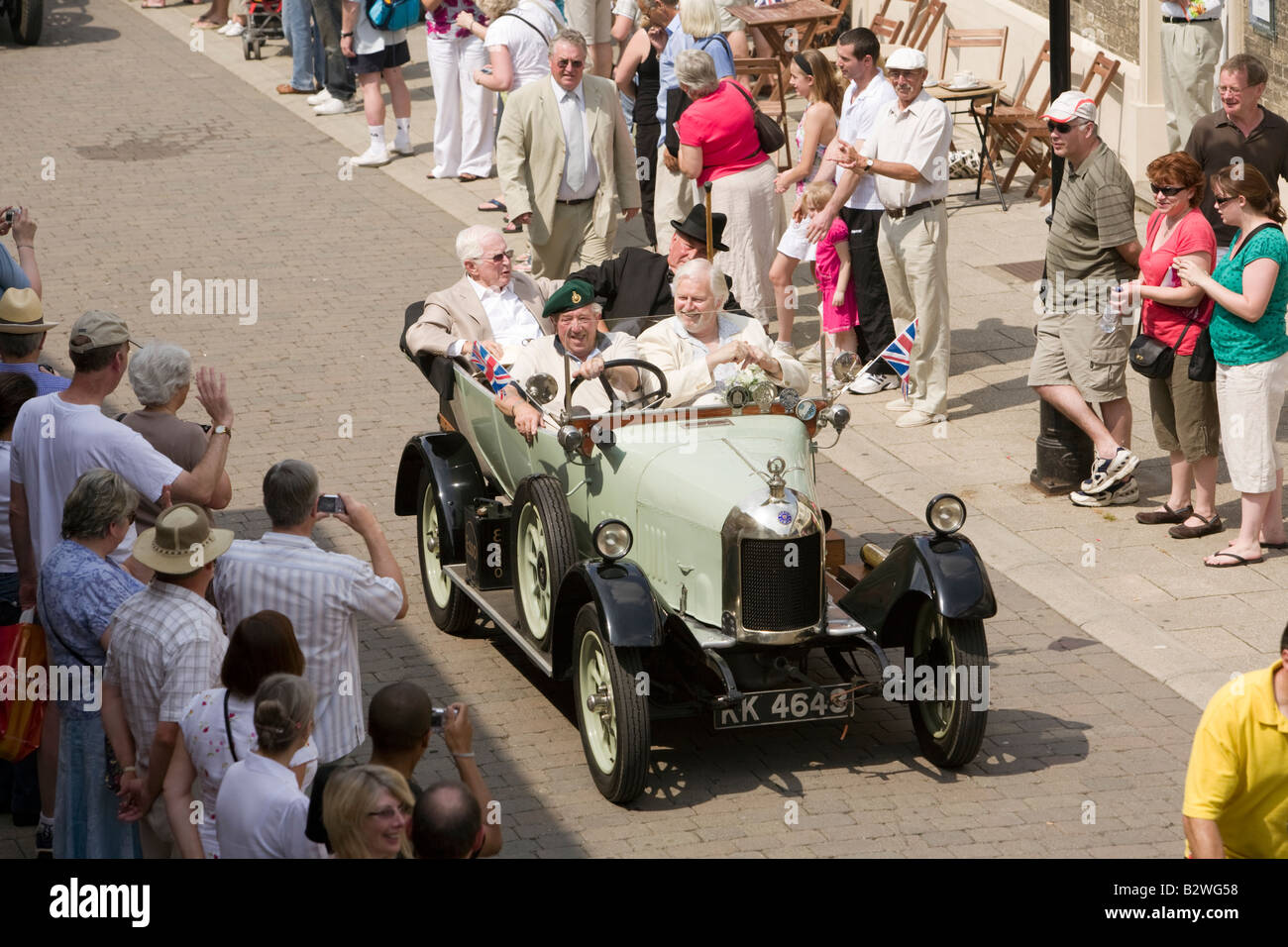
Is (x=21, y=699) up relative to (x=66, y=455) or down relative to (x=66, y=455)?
down

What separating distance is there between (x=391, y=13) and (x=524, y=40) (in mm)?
2436

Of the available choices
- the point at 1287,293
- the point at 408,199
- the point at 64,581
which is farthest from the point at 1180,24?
the point at 64,581

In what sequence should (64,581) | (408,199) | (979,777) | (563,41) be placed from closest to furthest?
(64,581) → (979,777) → (563,41) → (408,199)

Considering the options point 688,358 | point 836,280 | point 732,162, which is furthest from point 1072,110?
point 732,162

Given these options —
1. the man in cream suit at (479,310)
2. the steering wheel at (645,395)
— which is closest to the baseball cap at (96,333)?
the steering wheel at (645,395)

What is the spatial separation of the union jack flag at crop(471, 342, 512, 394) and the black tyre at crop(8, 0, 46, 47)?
52.2 ft

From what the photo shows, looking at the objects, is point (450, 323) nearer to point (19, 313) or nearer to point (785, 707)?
point (19, 313)

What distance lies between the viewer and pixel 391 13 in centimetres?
1739

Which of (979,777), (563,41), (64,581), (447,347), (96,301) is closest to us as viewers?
(64,581)

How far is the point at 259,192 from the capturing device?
17453 mm

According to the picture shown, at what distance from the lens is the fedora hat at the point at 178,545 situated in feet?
19.5

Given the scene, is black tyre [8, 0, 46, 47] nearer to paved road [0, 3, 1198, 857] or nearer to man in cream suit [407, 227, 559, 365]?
paved road [0, 3, 1198, 857]

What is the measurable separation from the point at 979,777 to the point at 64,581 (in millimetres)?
3691

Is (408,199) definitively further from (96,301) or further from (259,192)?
(96,301)
